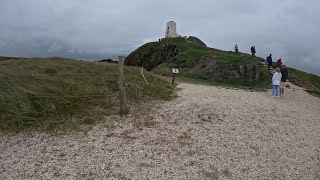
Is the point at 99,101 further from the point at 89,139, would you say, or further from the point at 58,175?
the point at 58,175

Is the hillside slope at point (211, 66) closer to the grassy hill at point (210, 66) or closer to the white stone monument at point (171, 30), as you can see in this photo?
the grassy hill at point (210, 66)

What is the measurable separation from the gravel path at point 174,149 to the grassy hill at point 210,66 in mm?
12844

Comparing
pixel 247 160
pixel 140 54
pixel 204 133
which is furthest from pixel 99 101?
pixel 140 54

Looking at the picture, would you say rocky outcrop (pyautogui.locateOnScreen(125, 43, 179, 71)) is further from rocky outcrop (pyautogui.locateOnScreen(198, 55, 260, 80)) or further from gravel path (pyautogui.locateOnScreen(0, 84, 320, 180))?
gravel path (pyautogui.locateOnScreen(0, 84, 320, 180))

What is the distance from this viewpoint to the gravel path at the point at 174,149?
868cm

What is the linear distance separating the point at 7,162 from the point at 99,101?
16.8ft

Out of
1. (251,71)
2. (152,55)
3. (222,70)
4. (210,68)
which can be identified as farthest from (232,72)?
(152,55)

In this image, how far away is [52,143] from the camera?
992 cm

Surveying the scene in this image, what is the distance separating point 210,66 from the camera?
103 ft

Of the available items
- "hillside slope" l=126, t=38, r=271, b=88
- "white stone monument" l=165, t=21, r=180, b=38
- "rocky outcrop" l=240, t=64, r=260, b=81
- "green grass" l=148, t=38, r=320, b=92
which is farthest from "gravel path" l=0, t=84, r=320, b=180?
"white stone monument" l=165, t=21, r=180, b=38

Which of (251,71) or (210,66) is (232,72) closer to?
(251,71)

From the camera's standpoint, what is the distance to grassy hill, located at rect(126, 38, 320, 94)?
28484 millimetres

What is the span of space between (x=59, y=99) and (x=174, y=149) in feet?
16.6

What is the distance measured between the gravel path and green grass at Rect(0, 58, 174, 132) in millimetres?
635
